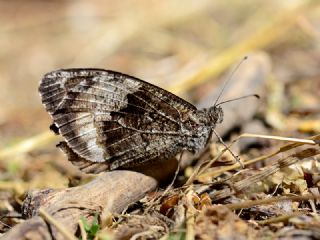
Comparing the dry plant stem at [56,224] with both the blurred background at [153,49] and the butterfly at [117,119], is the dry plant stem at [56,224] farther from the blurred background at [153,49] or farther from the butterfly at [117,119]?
the blurred background at [153,49]

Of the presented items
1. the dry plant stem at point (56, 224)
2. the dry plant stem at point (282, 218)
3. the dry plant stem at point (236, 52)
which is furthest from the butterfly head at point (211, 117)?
the dry plant stem at point (236, 52)

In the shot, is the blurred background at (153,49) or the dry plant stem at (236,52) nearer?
the blurred background at (153,49)

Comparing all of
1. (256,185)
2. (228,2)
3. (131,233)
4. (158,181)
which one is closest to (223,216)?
(131,233)

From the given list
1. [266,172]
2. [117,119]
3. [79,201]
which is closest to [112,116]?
[117,119]

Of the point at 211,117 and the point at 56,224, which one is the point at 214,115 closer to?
the point at 211,117

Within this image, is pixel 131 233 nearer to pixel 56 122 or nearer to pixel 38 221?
pixel 38 221
